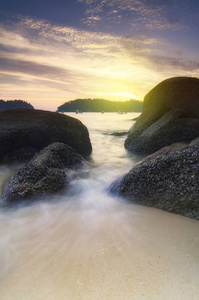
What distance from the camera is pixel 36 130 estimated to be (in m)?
5.89

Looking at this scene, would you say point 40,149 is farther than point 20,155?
Yes

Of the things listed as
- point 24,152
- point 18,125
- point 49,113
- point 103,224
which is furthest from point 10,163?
point 103,224

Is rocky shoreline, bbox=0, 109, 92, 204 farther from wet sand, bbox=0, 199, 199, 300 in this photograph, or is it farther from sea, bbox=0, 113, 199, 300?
wet sand, bbox=0, 199, 199, 300

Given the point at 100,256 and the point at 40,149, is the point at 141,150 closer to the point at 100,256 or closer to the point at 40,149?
the point at 40,149

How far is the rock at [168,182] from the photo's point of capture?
273 cm

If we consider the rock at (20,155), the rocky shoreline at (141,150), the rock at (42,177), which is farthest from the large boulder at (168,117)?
the rock at (20,155)

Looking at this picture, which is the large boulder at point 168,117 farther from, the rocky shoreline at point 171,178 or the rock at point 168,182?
the rock at point 168,182

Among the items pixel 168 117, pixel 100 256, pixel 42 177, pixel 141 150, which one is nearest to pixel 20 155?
pixel 42 177

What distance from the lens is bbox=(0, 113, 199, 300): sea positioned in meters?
1.56

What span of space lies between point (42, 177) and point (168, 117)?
472cm

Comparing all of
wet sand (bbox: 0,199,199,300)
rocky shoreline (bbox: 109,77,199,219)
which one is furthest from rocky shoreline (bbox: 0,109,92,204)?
rocky shoreline (bbox: 109,77,199,219)

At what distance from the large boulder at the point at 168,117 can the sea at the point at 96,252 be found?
144 inches

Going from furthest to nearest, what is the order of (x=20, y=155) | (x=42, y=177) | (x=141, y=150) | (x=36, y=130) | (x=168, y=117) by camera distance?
1. (x=141, y=150)
2. (x=168, y=117)
3. (x=36, y=130)
4. (x=20, y=155)
5. (x=42, y=177)

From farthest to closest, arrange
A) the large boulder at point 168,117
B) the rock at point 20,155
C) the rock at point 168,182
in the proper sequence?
1. the large boulder at point 168,117
2. the rock at point 20,155
3. the rock at point 168,182
